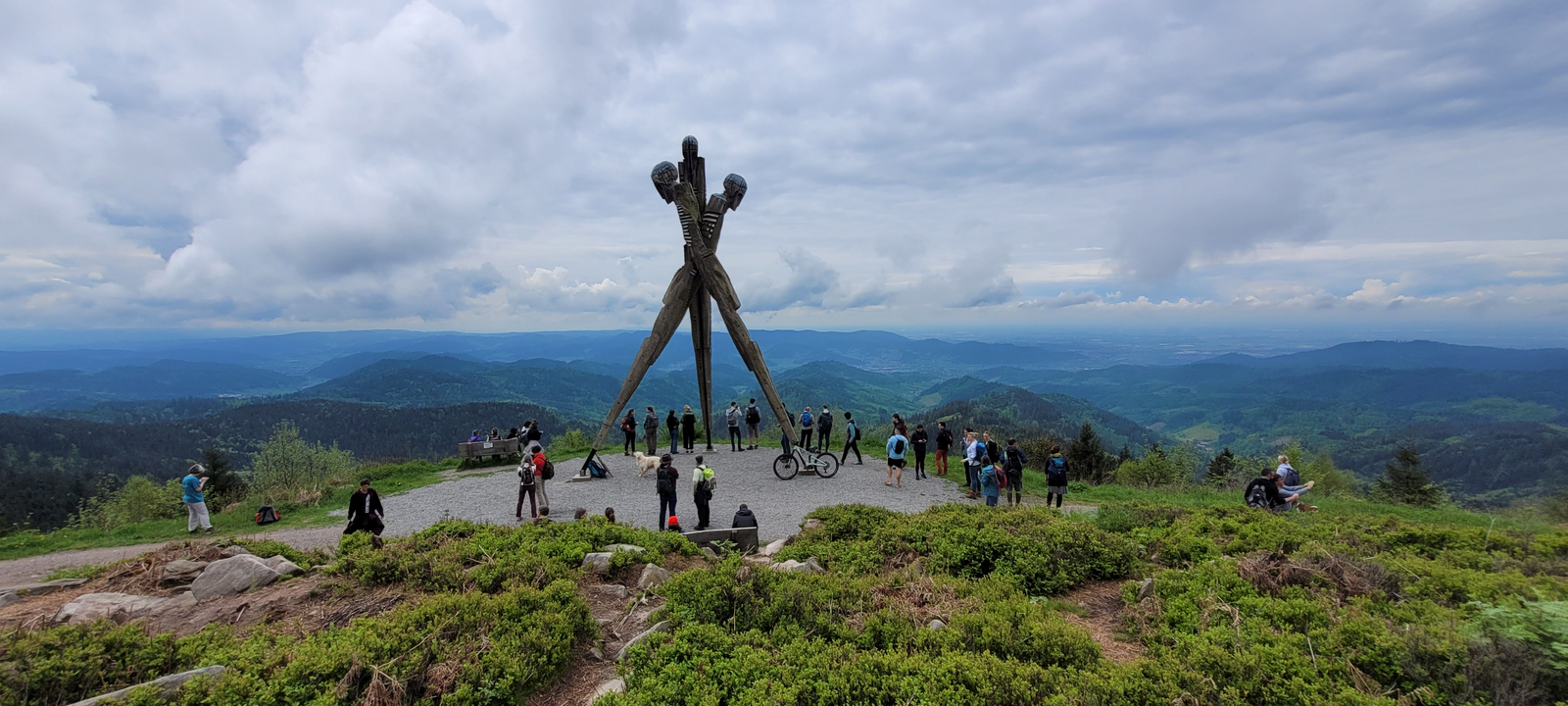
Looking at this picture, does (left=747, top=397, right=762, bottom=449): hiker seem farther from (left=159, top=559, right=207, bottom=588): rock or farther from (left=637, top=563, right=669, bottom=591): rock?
(left=159, top=559, right=207, bottom=588): rock

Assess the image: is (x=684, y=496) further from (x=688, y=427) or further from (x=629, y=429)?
(x=629, y=429)

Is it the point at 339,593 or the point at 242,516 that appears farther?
the point at 242,516

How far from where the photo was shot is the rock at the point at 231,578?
21.7 feet

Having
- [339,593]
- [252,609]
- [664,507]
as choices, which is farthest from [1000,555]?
[252,609]

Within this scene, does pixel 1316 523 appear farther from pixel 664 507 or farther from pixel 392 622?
pixel 392 622

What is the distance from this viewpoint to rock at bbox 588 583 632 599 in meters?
6.95

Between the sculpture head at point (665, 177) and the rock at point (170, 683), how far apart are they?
Result: 13.9 m

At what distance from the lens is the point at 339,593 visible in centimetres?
638

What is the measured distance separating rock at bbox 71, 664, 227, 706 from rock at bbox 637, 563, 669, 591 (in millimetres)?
3766

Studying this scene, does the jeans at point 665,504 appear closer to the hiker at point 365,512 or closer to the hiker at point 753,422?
the hiker at point 365,512

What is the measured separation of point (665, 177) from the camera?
16.2 metres

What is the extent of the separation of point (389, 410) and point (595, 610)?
158356 mm

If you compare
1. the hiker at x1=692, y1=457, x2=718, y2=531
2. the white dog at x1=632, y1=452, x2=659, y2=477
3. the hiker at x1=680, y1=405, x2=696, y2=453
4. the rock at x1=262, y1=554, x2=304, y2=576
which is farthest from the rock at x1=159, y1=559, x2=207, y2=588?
the hiker at x1=680, y1=405, x2=696, y2=453

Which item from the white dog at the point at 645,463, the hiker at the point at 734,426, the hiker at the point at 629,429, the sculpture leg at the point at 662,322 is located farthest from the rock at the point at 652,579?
the hiker at the point at 734,426
